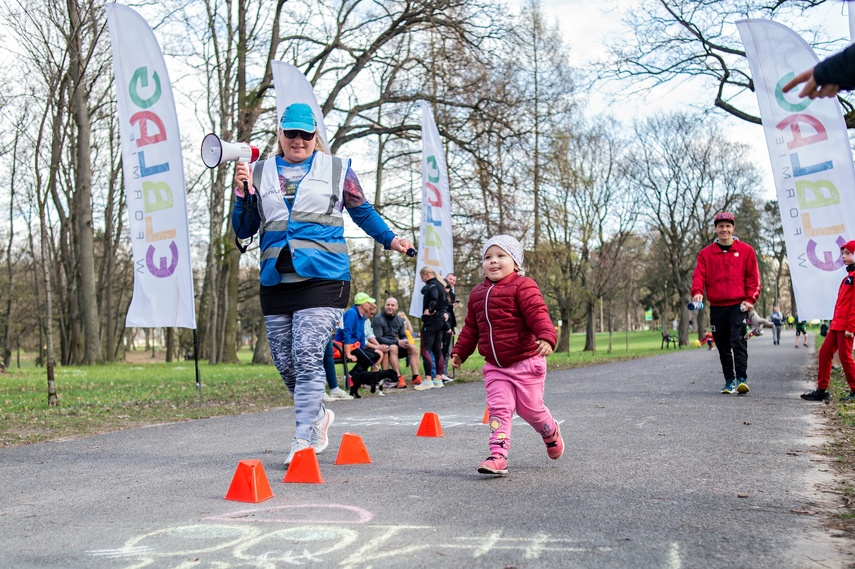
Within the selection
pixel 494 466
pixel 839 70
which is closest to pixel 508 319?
pixel 494 466

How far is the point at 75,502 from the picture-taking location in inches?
175

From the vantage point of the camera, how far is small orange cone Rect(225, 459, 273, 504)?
4.36m

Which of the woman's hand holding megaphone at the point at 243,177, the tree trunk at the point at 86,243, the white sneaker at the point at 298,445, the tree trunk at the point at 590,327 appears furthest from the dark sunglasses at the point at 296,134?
the tree trunk at the point at 590,327

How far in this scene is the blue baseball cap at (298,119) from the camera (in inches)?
219

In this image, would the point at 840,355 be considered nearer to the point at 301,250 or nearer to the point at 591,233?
the point at 301,250

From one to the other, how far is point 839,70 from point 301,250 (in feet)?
11.0

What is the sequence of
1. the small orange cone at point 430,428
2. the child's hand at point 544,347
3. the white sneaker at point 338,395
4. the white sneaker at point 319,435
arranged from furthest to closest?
the white sneaker at point 338,395, the small orange cone at point 430,428, the white sneaker at point 319,435, the child's hand at point 544,347

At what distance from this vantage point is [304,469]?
4.89 metres

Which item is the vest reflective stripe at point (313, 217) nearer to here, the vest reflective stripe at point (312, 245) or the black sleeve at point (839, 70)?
the vest reflective stripe at point (312, 245)

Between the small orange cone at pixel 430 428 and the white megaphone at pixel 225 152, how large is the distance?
8.45ft

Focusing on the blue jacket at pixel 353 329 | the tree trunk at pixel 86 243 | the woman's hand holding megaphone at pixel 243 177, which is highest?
the tree trunk at pixel 86 243

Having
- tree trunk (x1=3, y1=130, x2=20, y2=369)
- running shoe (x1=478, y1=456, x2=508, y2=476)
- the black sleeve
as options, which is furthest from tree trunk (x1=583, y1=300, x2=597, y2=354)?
the black sleeve

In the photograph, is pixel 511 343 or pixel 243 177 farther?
pixel 243 177

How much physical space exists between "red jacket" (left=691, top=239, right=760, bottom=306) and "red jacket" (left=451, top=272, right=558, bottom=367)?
5326 millimetres
